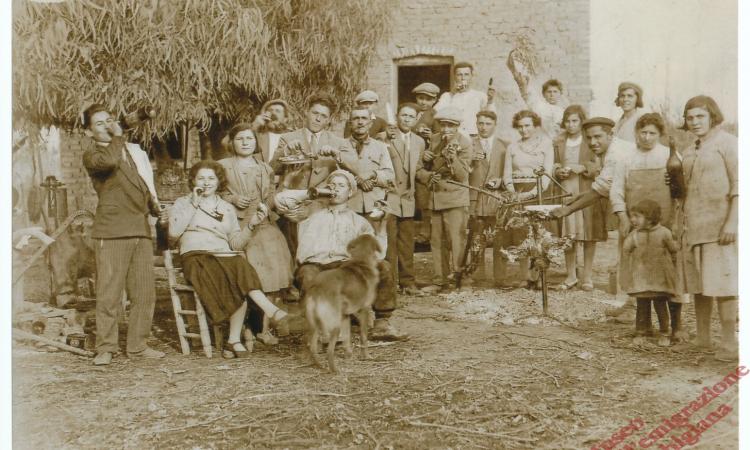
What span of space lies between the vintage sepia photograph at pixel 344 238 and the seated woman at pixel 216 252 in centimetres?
2

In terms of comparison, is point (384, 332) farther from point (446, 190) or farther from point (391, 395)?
point (446, 190)

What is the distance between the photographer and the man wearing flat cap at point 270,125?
551 centimetres

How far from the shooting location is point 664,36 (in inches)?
175

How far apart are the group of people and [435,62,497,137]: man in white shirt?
518 millimetres

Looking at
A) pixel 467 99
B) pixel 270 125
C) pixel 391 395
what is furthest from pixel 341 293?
pixel 467 99

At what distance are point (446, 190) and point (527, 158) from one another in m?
0.85

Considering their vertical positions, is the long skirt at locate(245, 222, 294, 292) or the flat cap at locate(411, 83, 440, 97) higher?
the flat cap at locate(411, 83, 440, 97)

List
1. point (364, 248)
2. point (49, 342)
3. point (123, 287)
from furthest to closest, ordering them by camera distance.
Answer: point (123, 287), point (49, 342), point (364, 248)

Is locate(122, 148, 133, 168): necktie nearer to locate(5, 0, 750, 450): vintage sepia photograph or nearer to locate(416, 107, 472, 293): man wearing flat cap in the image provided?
locate(5, 0, 750, 450): vintage sepia photograph

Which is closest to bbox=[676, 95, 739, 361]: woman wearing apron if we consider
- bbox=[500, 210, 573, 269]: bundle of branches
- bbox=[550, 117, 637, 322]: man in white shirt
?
bbox=[550, 117, 637, 322]: man in white shirt

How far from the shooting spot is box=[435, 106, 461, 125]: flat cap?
6.20 m

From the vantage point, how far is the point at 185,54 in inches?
196

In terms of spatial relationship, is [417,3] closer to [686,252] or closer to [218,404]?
[686,252]

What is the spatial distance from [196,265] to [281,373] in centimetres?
104
